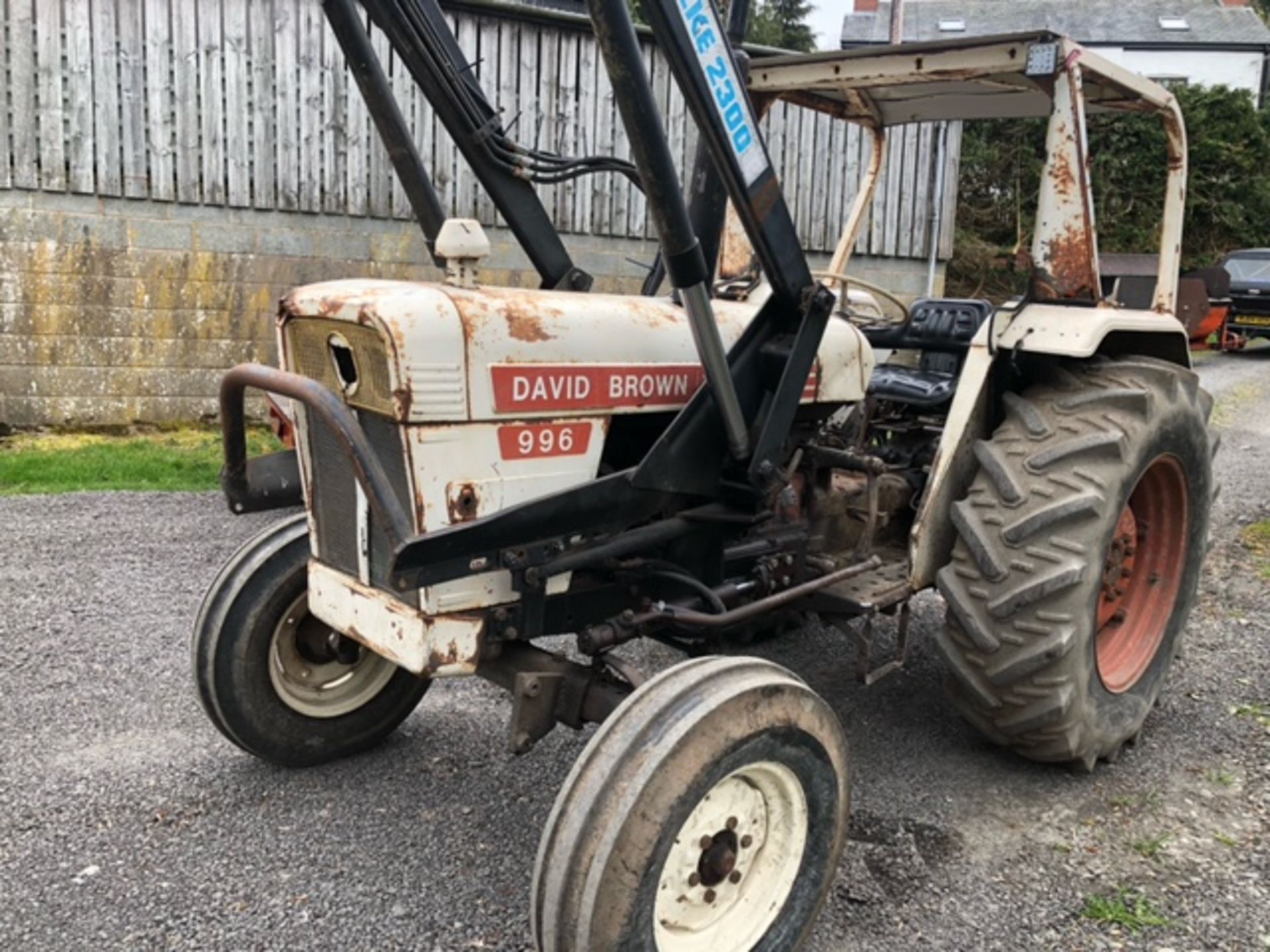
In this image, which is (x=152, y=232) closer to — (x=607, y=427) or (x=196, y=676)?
(x=196, y=676)

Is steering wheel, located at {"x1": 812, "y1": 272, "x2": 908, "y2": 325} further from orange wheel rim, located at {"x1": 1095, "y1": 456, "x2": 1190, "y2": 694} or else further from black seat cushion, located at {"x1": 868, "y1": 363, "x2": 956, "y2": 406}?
orange wheel rim, located at {"x1": 1095, "y1": 456, "x2": 1190, "y2": 694}

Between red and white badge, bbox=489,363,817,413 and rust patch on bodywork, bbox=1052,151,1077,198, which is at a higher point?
rust patch on bodywork, bbox=1052,151,1077,198

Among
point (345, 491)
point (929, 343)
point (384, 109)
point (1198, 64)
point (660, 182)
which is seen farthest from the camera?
point (1198, 64)

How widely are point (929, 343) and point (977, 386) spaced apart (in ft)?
3.08

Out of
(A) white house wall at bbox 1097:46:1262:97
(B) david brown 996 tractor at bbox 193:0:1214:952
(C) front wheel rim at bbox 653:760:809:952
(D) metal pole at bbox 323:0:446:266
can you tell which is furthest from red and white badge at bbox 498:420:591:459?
(A) white house wall at bbox 1097:46:1262:97

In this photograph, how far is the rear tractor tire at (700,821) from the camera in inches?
86.6

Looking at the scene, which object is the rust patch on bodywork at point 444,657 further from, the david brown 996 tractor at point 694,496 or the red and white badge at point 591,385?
the red and white badge at point 591,385

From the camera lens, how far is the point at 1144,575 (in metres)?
4.06

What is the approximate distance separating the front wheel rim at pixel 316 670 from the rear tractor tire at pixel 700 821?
1331mm

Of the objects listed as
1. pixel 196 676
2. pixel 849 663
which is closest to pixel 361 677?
pixel 196 676

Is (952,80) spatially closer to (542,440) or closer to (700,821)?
(542,440)

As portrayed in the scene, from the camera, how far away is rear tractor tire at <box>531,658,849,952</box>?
2199 millimetres

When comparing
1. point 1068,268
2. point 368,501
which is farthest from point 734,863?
point 1068,268

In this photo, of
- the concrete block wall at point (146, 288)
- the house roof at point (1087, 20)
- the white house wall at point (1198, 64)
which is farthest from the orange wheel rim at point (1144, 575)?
the white house wall at point (1198, 64)
